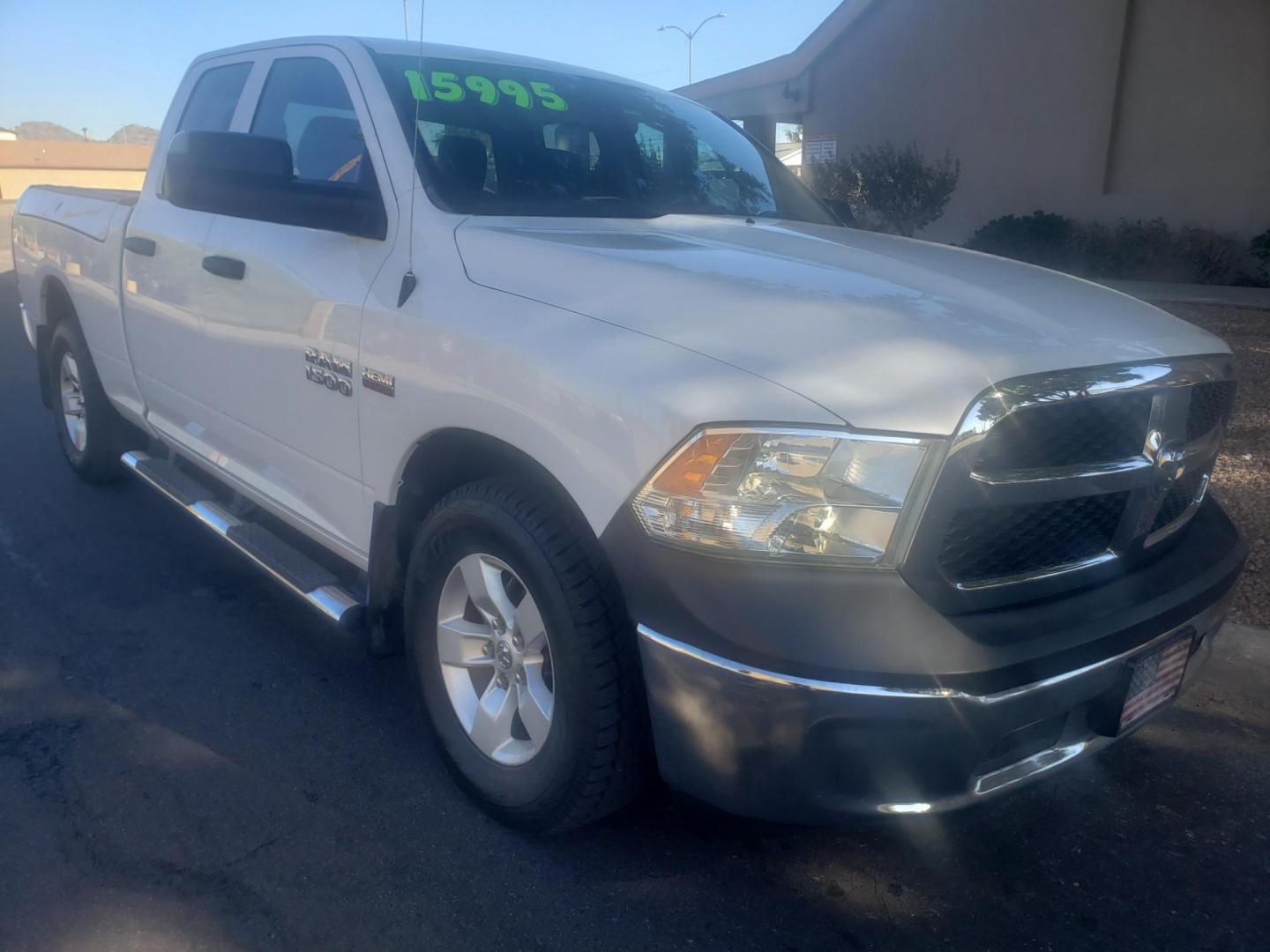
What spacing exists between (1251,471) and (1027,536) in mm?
4395

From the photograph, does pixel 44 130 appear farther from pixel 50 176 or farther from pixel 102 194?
pixel 102 194

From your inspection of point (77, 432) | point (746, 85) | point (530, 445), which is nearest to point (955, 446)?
point (530, 445)

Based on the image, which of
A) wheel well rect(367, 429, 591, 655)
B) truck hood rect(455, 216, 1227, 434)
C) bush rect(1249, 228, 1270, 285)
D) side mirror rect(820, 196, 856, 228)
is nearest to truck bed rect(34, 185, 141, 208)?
wheel well rect(367, 429, 591, 655)

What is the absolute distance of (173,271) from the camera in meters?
4.06

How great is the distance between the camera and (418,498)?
3.00 metres

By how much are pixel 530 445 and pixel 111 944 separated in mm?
1484

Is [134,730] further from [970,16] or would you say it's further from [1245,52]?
[970,16]

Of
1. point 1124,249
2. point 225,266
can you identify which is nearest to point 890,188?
point 1124,249

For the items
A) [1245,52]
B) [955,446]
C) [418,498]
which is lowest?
[418,498]

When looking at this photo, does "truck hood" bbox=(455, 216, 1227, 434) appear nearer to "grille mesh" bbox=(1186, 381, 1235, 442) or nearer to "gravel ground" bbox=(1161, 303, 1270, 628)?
"grille mesh" bbox=(1186, 381, 1235, 442)

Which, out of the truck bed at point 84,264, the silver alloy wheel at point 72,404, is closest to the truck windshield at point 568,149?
the truck bed at point 84,264

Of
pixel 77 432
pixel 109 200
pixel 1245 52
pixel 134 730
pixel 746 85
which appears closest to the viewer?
pixel 134 730

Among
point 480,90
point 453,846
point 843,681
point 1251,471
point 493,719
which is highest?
point 480,90

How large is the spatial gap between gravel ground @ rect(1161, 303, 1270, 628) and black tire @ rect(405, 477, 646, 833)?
2.36 meters
